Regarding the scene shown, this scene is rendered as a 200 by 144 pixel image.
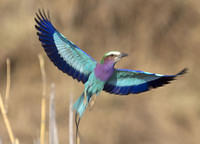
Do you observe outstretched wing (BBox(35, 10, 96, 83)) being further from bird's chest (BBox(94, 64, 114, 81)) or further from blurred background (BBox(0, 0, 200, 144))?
blurred background (BBox(0, 0, 200, 144))

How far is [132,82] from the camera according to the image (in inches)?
67.6

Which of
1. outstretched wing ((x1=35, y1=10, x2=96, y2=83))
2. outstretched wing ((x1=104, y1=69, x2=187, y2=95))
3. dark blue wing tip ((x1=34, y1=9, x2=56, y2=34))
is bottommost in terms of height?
outstretched wing ((x1=104, y1=69, x2=187, y2=95))

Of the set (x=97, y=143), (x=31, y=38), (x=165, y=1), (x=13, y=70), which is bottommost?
(x=97, y=143)

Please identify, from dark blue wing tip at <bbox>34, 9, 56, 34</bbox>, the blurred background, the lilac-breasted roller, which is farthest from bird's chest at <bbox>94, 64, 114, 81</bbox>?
the blurred background

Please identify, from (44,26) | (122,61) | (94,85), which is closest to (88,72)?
(94,85)

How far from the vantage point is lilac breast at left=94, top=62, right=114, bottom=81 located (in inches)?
62.6

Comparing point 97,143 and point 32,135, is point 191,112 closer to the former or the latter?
point 97,143

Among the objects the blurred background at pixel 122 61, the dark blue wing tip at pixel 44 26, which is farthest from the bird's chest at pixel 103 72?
the blurred background at pixel 122 61

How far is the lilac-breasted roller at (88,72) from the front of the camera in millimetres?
1620

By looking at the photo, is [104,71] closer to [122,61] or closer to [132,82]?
[132,82]

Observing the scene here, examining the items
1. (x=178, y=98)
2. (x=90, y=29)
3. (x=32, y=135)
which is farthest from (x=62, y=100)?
(x=178, y=98)

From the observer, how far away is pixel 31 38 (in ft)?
15.7

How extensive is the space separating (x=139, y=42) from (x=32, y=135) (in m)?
1.46

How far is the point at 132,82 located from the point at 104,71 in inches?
6.6
